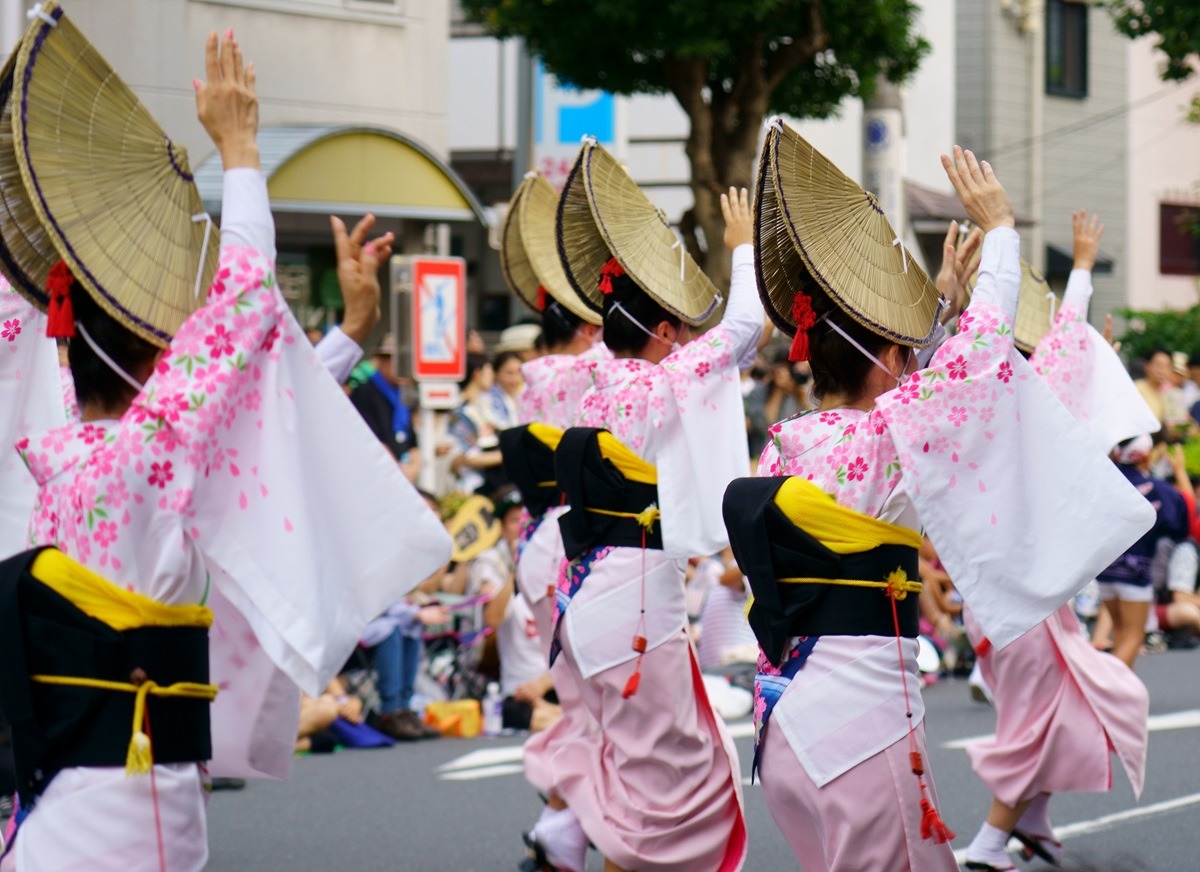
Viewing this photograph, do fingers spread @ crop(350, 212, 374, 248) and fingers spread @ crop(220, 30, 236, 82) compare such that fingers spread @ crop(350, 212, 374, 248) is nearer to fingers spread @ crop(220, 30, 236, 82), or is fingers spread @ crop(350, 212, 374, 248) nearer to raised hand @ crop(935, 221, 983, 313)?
fingers spread @ crop(220, 30, 236, 82)

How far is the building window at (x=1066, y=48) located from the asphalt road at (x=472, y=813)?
1962 centimetres

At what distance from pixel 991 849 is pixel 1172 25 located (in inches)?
462

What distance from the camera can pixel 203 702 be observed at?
3.59 meters

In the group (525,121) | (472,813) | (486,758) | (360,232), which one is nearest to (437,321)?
(486,758)

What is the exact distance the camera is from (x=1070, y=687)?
5934mm

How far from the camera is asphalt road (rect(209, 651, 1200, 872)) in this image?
6.36 meters

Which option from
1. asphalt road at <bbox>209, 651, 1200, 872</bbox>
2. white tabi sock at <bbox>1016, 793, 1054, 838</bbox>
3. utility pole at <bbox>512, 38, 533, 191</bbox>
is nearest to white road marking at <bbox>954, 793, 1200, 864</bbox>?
asphalt road at <bbox>209, 651, 1200, 872</bbox>

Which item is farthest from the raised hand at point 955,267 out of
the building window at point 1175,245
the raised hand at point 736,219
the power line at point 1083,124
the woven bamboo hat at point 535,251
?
the building window at point 1175,245

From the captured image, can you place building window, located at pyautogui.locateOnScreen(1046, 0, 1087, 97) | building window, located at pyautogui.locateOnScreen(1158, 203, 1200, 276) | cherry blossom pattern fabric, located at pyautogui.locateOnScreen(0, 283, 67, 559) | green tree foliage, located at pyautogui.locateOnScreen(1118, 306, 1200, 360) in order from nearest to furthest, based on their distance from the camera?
cherry blossom pattern fabric, located at pyautogui.locateOnScreen(0, 283, 67, 559), green tree foliage, located at pyautogui.locateOnScreen(1118, 306, 1200, 360), building window, located at pyautogui.locateOnScreen(1046, 0, 1087, 97), building window, located at pyautogui.locateOnScreen(1158, 203, 1200, 276)

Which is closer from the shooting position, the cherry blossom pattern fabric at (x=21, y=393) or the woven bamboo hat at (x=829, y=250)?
the woven bamboo hat at (x=829, y=250)

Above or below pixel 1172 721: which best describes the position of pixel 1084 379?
above

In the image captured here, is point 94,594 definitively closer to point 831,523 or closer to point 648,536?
point 831,523

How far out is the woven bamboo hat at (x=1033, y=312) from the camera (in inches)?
255

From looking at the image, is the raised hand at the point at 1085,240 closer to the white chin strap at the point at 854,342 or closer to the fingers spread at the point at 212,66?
the white chin strap at the point at 854,342
